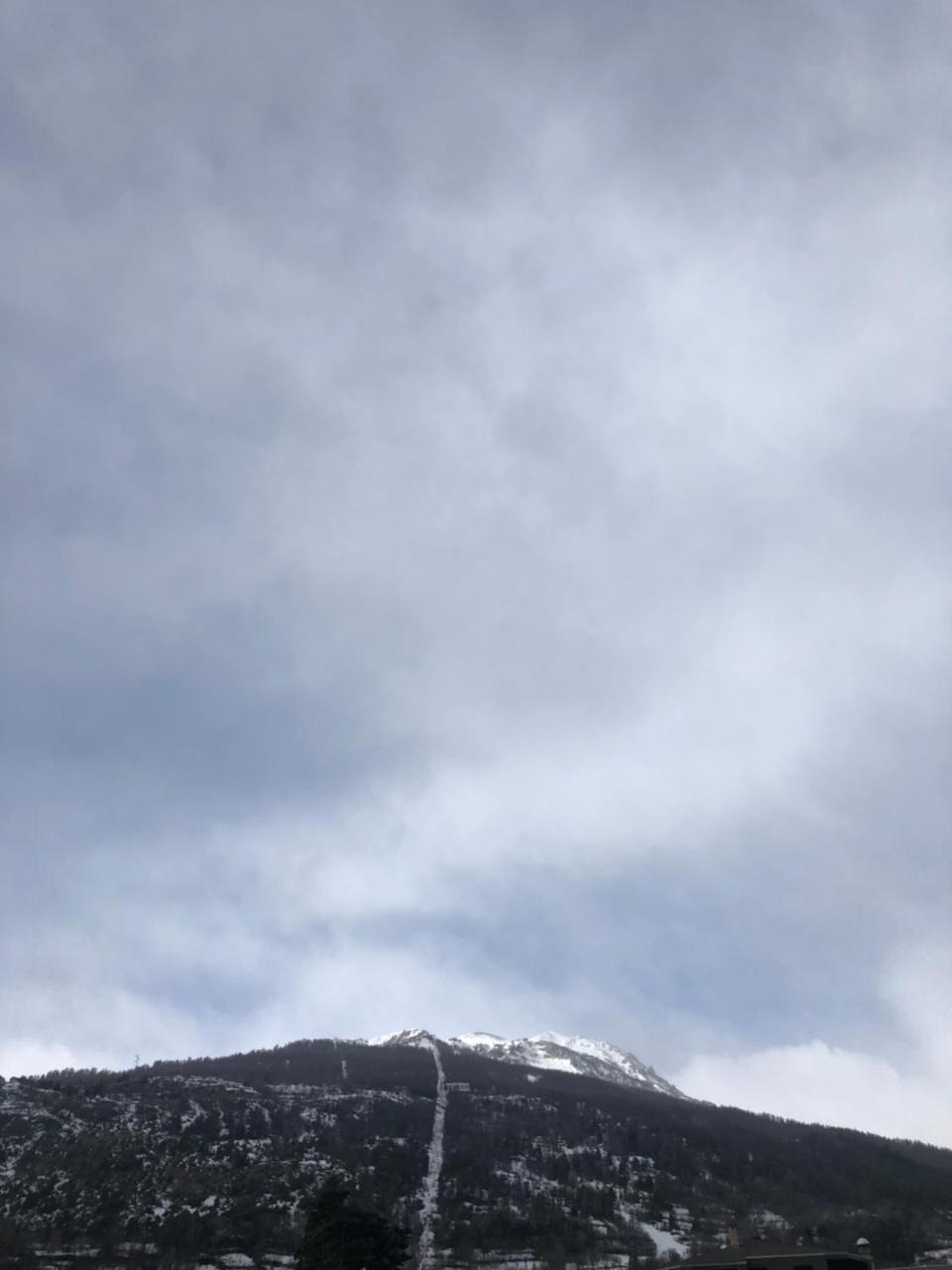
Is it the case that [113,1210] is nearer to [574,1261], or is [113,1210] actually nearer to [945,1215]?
[574,1261]

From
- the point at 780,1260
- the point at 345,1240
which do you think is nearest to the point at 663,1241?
the point at 780,1260

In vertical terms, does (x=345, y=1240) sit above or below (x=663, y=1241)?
below

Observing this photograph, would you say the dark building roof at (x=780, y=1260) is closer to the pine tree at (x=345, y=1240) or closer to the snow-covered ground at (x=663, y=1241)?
the pine tree at (x=345, y=1240)

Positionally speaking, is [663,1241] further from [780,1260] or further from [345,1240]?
[345,1240]

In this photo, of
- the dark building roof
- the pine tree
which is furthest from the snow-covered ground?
the pine tree

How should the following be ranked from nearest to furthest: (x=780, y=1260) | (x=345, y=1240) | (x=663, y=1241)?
(x=345, y=1240) < (x=780, y=1260) < (x=663, y=1241)

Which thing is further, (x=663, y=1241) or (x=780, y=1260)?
(x=663, y=1241)

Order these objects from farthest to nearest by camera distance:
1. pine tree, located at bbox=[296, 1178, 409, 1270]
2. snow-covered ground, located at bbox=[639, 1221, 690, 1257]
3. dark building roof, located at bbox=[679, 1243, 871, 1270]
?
snow-covered ground, located at bbox=[639, 1221, 690, 1257] < dark building roof, located at bbox=[679, 1243, 871, 1270] < pine tree, located at bbox=[296, 1178, 409, 1270]

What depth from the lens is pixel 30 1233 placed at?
490 ft

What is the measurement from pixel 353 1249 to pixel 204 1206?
4133 inches

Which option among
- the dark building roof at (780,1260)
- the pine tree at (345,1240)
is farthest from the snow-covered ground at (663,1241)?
the pine tree at (345,1240)

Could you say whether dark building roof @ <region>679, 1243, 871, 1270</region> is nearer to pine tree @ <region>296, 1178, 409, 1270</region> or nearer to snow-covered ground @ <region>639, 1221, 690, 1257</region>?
pine tree @ <region>296, 1178, 409, 1270</region>

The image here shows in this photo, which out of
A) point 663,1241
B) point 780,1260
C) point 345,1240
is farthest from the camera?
point 663,1241

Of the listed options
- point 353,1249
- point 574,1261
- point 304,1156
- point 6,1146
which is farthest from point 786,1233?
point 6,1146
